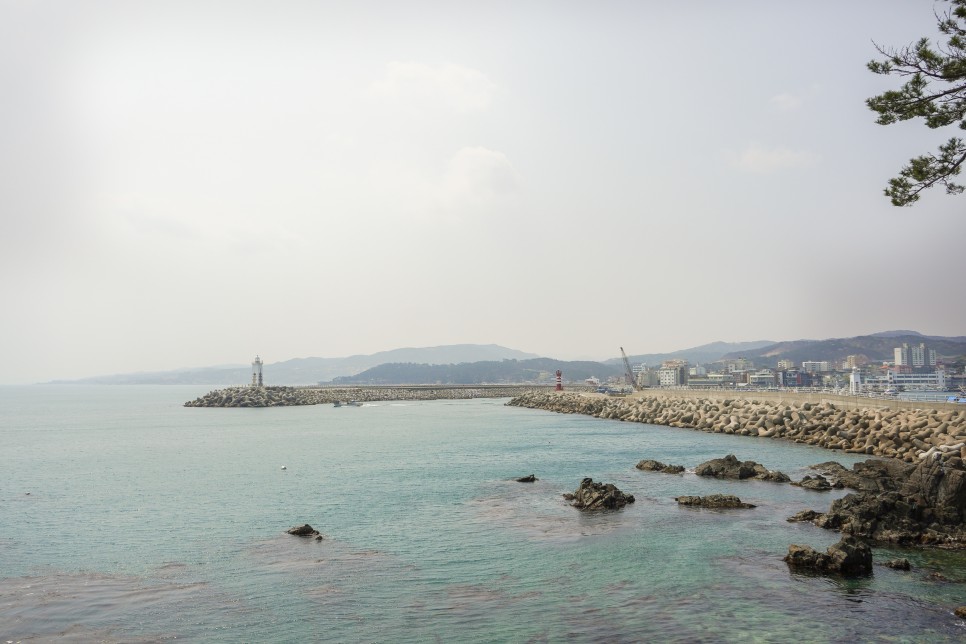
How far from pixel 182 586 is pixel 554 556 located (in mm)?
8783

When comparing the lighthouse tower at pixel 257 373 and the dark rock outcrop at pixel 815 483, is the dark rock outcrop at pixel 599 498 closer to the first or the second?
the dark rock outcrop at pixel 815 483

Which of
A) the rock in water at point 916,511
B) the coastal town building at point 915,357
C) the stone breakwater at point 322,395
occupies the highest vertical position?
the coastal town building at point 915,357

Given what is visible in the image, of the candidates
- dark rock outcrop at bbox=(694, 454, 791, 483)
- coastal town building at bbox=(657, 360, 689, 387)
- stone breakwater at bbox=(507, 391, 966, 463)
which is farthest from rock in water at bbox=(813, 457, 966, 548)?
coastal town building at bbox=(657, 360, 689, 387)

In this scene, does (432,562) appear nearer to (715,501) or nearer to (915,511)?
(715,501)

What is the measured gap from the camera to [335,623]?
12.4m

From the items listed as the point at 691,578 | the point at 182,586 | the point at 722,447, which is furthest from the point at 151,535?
the point at 722,447

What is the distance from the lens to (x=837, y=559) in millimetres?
14805

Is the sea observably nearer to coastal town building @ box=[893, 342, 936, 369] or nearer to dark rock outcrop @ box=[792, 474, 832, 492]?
dark rock outcrop @ box=[792, 474, 832, 492]

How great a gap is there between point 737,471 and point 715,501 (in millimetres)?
6596

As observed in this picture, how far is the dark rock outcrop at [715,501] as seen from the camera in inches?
864

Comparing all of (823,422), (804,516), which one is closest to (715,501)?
(804,516)

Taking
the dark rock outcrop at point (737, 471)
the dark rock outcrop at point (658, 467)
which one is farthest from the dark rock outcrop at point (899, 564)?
the dark rock outcrop at point (658, 467)

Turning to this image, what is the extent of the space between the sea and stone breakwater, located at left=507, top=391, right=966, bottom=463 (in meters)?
3.73

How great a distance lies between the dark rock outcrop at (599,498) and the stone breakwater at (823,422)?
9.76m
